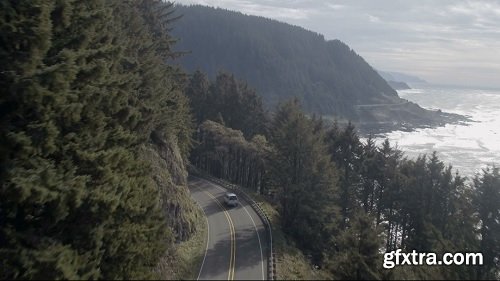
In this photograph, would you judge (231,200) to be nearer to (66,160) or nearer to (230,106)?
(66,160)

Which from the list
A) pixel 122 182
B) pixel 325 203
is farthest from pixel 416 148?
pixel 122 182

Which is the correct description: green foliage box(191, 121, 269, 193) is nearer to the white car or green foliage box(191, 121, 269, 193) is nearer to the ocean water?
the white car

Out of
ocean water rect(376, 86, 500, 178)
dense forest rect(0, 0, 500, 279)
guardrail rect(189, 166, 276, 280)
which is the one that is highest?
dense forest rect(0, 0, 500, 279)

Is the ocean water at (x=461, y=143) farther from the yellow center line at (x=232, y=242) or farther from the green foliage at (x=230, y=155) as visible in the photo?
the yellow center line at (x=232, y=242)

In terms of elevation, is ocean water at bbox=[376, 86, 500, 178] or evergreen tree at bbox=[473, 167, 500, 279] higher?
evergreen tree at bbox=[473, 167, 500, 279]

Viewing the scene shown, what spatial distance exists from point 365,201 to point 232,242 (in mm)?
19949

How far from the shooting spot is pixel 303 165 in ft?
119

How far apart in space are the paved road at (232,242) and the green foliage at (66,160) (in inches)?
295

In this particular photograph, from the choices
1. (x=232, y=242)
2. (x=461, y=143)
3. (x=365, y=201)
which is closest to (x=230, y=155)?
(x=365, y=201)

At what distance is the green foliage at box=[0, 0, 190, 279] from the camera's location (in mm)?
13148

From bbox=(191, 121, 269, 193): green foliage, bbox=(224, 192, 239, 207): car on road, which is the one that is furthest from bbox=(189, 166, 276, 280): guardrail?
bbox=(191, 121, 269, 193): green foliage

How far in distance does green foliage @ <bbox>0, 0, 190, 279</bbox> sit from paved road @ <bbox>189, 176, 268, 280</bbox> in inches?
295

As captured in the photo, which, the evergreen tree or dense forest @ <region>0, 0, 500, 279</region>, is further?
the evergreen tree

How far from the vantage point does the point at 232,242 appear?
31062 millimetres
